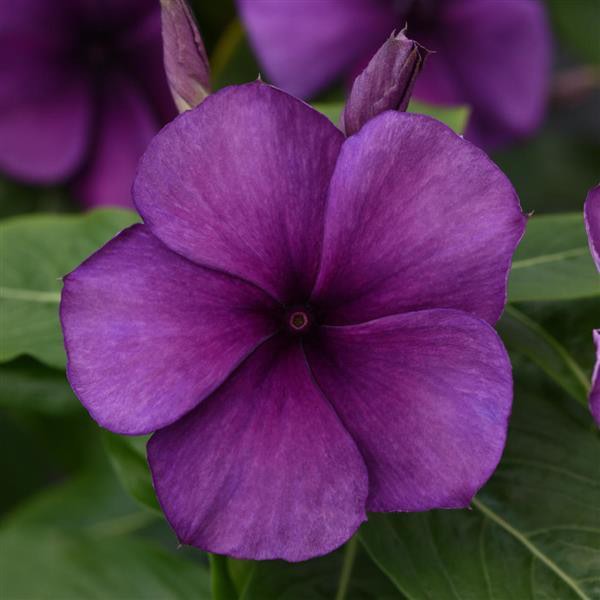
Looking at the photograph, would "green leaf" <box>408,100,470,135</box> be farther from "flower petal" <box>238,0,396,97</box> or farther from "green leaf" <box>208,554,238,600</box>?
"green leaf" <box>208,554,238,600</box>

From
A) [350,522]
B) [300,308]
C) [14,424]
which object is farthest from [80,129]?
[350,522]

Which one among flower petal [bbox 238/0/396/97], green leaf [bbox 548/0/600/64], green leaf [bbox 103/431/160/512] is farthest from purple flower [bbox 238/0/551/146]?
green leaf [bbox 103/431/160/512]

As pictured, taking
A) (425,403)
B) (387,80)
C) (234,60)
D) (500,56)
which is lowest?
(500,56)

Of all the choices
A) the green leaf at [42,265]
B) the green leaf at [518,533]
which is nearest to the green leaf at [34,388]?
the green leaf at [42,265]

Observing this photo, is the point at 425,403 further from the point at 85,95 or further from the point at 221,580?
the point at 85,95

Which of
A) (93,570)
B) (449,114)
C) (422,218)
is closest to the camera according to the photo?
(422,218)

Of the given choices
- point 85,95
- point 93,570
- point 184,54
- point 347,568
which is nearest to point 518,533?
point 347,568

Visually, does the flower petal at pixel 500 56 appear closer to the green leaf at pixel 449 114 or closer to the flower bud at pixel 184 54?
the green leaf at pixel 449 114

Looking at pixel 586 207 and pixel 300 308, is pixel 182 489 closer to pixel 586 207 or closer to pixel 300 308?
pixel 300 308
